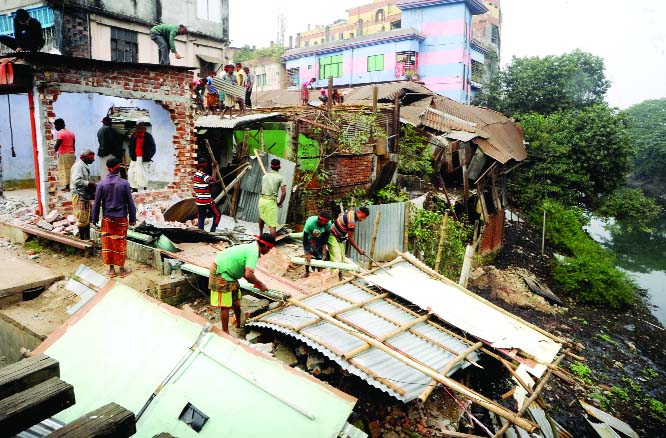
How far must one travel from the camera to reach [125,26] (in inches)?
612

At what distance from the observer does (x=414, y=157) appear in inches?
553

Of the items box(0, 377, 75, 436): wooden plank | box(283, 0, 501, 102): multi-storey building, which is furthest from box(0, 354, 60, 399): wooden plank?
box(283, 0, 501, 102): multi-storey building

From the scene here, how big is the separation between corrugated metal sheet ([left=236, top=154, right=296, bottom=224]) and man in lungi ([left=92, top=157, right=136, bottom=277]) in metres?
4.09

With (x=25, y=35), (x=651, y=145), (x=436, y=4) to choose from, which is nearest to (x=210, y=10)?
(x=25, y=35)

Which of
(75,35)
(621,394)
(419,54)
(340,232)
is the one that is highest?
(419,54)

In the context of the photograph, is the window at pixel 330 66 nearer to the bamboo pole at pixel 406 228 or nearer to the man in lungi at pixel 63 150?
the bamboo pole at pixel 406 228

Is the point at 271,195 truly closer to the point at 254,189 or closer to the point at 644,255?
the point at 254,189

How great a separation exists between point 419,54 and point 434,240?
21.3 metres

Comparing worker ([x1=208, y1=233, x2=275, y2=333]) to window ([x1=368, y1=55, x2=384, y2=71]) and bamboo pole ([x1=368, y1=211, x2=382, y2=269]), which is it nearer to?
bamboo pole ([x1=368, y1=211, x2=382, y2=269])

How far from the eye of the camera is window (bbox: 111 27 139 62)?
1530 cm

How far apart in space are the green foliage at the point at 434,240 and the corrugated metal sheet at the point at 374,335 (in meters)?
5.67

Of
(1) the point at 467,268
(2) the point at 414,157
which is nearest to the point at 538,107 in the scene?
(2) the point at 414,157

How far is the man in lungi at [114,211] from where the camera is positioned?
624cm

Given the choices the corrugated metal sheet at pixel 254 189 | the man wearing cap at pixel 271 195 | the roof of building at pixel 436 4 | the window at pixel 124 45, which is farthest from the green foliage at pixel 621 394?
the roof of building at pixel 436 4
